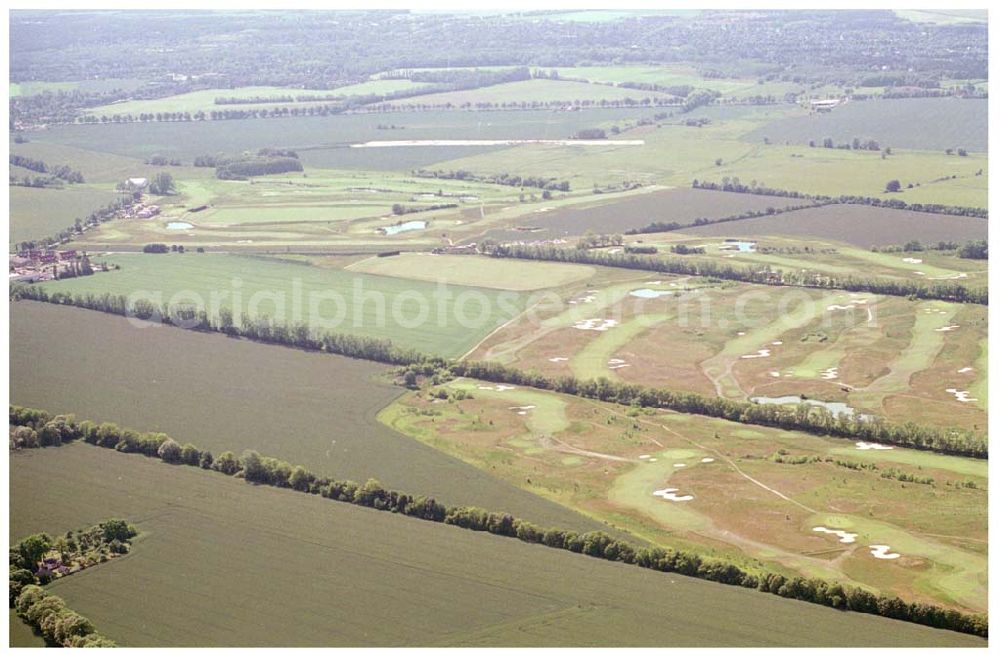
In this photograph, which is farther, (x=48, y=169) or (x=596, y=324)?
(x=48, y=169)

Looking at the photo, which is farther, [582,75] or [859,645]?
[582,75]

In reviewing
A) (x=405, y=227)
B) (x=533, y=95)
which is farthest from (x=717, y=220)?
(x=533, y=95)

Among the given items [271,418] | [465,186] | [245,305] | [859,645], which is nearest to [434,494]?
[271,418]

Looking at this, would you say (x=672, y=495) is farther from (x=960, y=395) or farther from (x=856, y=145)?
(x=856, y=145)

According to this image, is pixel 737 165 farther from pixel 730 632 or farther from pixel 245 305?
pixel 730 632

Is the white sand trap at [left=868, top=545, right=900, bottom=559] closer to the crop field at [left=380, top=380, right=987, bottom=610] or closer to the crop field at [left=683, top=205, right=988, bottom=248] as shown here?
the crop field at [left=380, top=380, right=987, bottom=610]

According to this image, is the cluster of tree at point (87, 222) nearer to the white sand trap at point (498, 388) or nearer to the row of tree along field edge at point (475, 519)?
the row of tree along field edge at point (475, 519)
